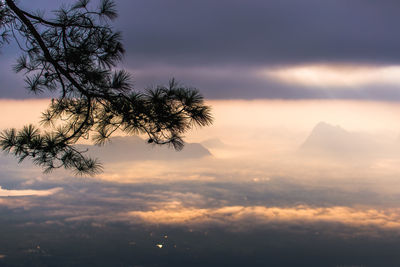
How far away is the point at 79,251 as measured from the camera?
194m

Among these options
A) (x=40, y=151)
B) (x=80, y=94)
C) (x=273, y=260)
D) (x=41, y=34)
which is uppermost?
(x=41, y=34)

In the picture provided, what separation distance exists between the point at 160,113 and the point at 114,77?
2.76 feet

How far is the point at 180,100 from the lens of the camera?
5.07m

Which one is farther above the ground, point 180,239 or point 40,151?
point 40,151

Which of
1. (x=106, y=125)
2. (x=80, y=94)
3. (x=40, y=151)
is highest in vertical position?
(x=80, y=94)

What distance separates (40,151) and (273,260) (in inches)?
7095

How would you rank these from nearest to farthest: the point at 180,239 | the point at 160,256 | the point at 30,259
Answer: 1. the point at 30,259
2. the point at 160,256
3. the point at 180,239

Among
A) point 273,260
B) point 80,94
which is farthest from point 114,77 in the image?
point 273,260

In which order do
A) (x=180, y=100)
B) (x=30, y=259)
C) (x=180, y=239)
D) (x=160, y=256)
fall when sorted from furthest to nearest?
(x=180, y=239), (x=160, y=256), (x=30, y=259), (x=180, y=100)

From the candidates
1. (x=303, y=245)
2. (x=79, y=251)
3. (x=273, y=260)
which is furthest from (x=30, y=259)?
(x=303, y=245)

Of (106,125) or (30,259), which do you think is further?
(30,259)

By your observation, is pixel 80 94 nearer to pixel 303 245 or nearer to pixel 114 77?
pixel 114 77

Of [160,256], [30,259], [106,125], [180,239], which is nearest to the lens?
[106,125]

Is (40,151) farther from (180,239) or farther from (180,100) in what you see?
(180,239)
